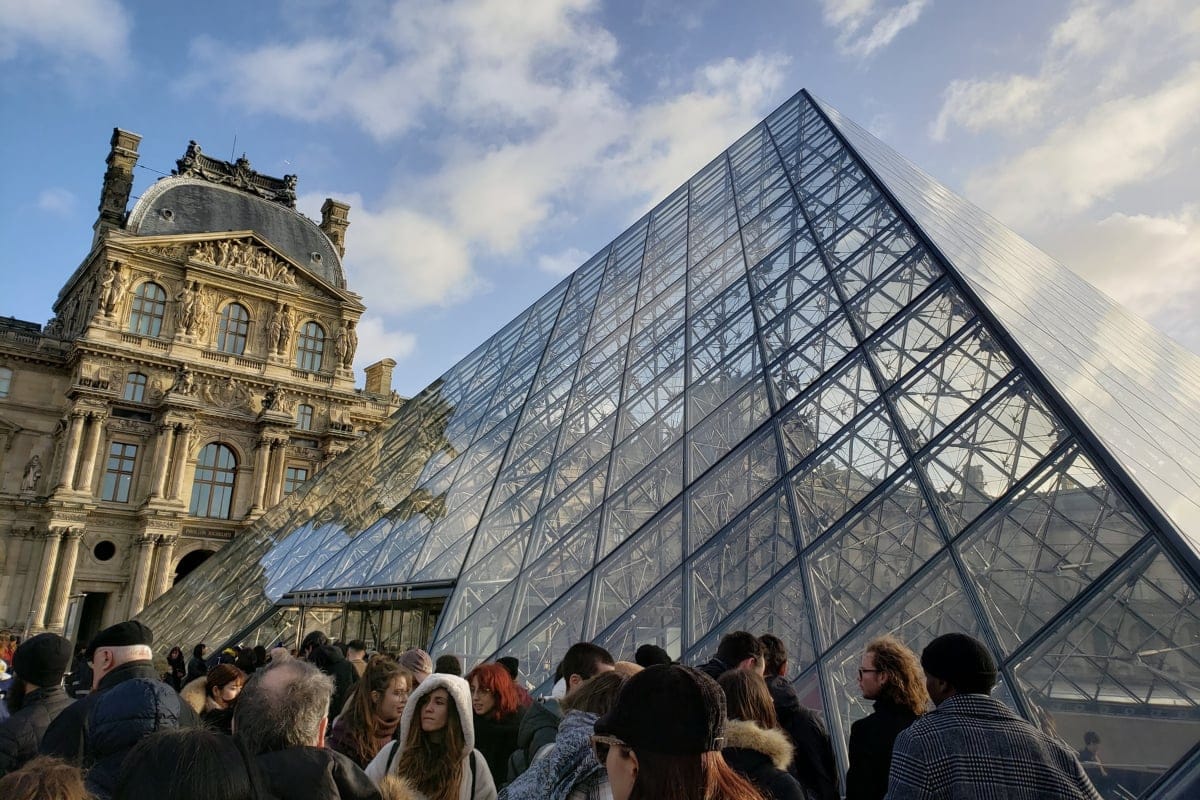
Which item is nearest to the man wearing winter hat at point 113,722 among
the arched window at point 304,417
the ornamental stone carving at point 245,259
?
the arched window at point 304,417

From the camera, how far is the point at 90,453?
29.9m

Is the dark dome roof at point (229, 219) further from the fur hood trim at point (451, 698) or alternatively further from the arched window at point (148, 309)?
the fur hood trim at point (451, 698)

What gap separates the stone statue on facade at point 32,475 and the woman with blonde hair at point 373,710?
110 feet

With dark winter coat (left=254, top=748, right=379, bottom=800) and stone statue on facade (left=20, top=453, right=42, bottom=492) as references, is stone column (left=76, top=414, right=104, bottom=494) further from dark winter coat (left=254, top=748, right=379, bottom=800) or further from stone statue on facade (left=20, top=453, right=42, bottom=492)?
dark winter coat (left=254, top=748, right=379, bottom=800)

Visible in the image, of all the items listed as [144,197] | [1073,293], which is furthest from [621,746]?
[144,197]

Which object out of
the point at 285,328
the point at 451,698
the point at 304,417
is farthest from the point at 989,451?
the point at 285,328

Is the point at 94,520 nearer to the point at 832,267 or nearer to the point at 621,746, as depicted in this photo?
the point at 832,267

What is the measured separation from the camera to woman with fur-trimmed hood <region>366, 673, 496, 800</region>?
2.79 metres

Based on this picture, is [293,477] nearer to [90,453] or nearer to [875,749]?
[90,453]

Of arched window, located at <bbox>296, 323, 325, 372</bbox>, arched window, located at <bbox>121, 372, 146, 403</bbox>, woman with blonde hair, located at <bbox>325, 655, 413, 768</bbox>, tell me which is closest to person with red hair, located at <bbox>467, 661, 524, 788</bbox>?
woman with blonde hair, located at <bbox>325, 655, 413, 768</bbox>

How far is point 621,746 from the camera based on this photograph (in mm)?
1636

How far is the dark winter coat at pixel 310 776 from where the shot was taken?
2146 millimetres

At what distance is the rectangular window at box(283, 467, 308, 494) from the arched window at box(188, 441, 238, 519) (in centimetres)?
216

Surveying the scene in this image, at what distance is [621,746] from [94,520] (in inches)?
1391
